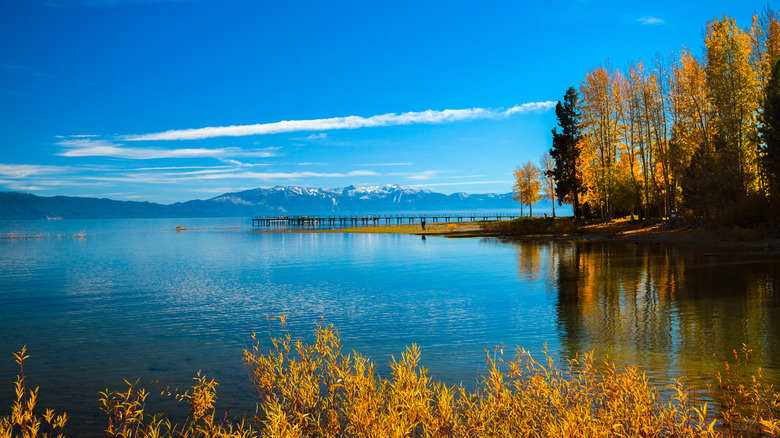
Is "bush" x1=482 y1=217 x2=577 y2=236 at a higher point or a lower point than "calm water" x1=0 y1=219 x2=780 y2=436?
higher

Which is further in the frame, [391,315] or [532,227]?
[532,227]

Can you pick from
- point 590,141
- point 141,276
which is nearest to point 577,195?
point 590,141

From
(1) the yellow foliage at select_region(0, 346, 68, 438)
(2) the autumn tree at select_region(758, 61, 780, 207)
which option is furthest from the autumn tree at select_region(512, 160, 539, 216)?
(1) the yellow foliage at select_region(0, 346, 68, 438)

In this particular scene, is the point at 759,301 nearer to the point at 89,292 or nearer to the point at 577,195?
the point at 89,292

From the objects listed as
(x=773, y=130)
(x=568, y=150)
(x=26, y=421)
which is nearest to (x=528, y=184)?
(x=568, y=150)

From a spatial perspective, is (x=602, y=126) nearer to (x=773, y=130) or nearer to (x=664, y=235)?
(x=664, y=235)

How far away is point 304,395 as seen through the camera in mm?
6090

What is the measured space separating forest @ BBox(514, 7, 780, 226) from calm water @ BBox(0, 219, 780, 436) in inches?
401

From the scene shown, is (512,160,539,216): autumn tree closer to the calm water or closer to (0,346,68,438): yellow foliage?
the calm water

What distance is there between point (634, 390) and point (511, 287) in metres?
17.7

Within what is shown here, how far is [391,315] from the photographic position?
17641 mm

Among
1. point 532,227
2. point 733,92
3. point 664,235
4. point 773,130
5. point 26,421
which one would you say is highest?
point 733,92

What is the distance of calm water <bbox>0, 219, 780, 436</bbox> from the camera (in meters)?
11.2

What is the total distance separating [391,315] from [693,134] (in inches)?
1777
